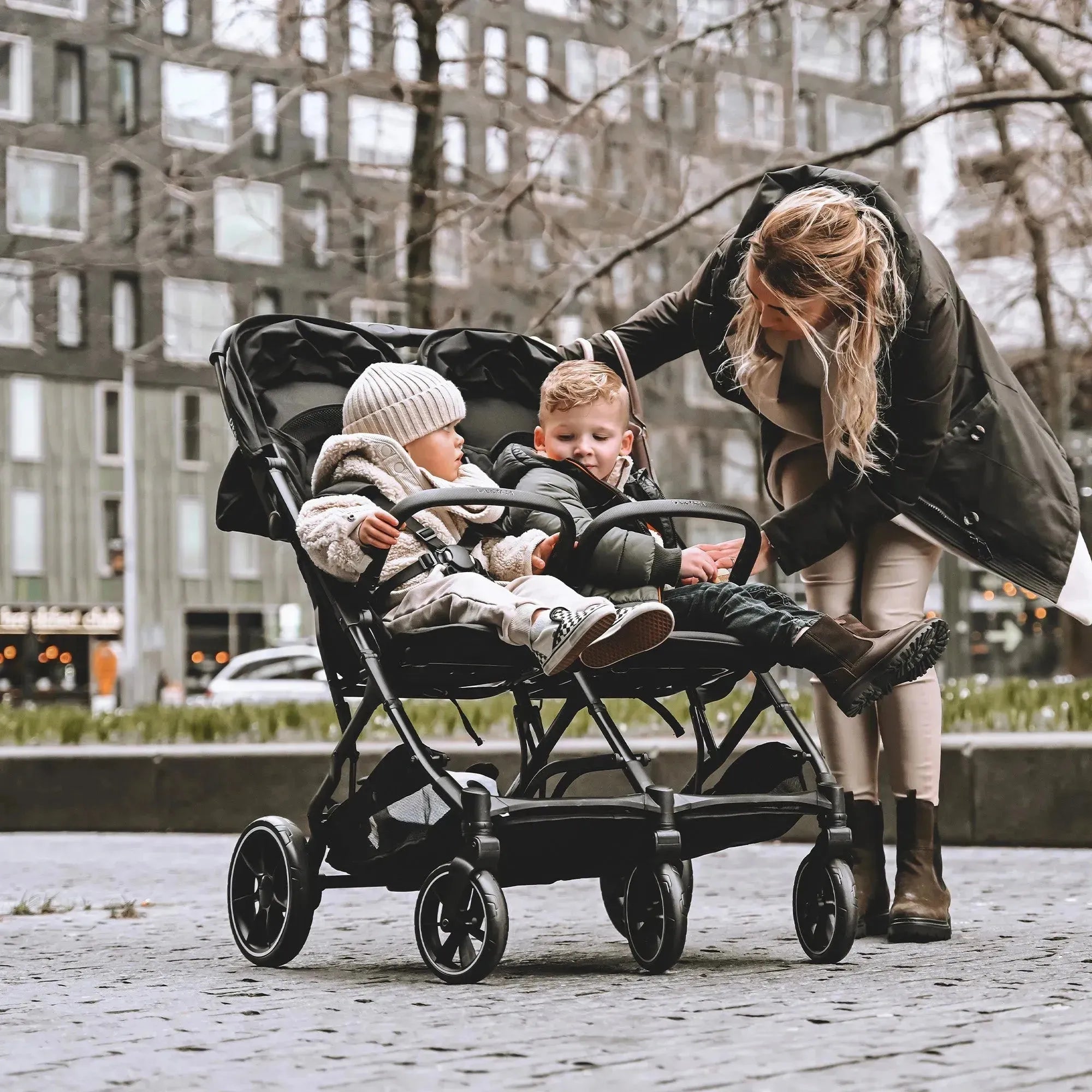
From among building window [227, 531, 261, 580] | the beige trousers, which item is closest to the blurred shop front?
building window [227, 531, 261, 580]

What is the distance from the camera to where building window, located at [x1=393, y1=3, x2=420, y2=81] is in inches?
569

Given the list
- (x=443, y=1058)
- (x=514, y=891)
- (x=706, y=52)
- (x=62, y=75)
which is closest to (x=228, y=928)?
(x=514, y=891)

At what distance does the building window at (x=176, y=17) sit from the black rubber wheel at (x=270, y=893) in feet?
32.6

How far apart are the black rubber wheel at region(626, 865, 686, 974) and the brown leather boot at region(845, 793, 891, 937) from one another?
83 cm

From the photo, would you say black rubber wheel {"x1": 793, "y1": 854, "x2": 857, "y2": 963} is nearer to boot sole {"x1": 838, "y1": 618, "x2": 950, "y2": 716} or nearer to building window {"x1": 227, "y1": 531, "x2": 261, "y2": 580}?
boot sole {"x1": 838, "y1": 618, "x2": 950, "y2": 716}

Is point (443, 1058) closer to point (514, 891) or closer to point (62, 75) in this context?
point (514, 891)

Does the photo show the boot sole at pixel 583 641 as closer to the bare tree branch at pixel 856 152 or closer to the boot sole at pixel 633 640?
the boot sole at pixel 633 640

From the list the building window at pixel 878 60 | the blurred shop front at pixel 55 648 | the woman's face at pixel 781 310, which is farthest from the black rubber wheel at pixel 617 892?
the blurred shop front at pixel 55 648

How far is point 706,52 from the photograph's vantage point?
44.0 ft

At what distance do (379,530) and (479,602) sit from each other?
0.31m

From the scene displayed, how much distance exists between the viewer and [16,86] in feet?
155

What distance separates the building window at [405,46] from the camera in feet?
47.4

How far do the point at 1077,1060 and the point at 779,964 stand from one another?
1457 mm

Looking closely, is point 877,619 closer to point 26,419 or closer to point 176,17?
point 176,17
